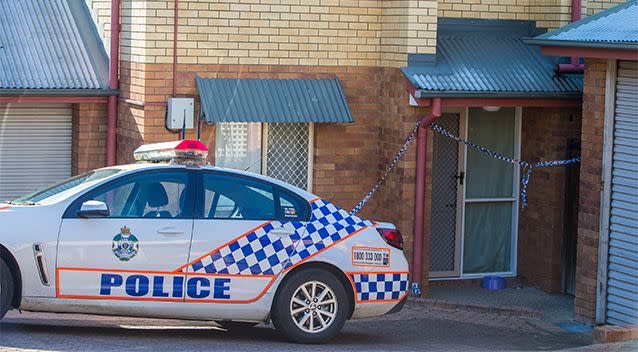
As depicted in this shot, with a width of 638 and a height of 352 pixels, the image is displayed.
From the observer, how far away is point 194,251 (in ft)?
31.5

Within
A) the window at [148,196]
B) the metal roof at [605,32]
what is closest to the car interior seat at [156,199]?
the window at [148,196]

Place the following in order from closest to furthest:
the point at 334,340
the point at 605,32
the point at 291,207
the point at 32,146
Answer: the point at 291,207
the point at 334,340
the point at 605,32
the point at 32,146

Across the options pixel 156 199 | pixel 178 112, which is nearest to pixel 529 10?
pixel 178 112

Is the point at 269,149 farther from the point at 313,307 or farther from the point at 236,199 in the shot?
the point at 313,307

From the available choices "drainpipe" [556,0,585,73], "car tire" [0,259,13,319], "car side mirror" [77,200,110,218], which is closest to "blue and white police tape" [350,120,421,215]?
"drainpipe" [556,0,585,73]

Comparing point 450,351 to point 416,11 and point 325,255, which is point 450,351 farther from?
point 416,11

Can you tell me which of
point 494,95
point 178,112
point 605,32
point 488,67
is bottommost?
point 178,112

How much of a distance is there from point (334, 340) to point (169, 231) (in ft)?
6.02

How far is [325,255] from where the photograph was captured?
9898mm

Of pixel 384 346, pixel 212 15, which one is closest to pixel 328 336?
pixel 384 346

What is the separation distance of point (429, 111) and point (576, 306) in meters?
2.63

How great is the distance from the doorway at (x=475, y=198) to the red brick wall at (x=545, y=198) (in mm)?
151

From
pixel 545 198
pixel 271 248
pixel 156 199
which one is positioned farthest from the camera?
pixel 545 198

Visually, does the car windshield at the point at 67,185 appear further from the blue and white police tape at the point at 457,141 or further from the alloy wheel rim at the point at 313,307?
the blue and white police tape at the point at 457,141
